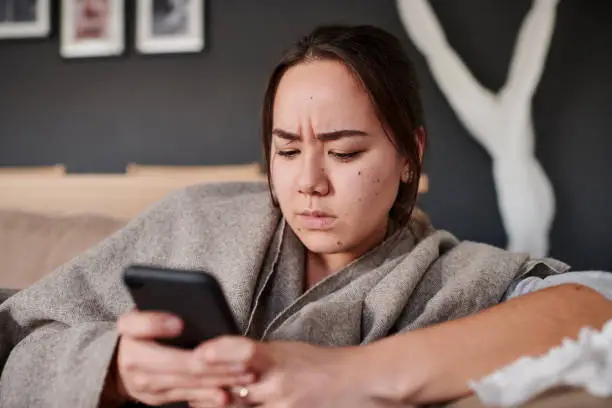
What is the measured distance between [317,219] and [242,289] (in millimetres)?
166

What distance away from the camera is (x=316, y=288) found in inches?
40.5

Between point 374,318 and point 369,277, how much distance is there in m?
0.10

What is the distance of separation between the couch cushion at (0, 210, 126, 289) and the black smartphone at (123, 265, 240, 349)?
0.89m

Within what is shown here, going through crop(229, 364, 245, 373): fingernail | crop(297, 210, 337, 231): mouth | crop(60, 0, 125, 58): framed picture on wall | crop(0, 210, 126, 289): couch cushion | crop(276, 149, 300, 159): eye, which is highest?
crop(60, 0, 125, 58): framed picture on wall

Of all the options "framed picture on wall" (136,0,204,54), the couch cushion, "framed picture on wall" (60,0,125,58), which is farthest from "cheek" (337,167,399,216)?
"framed picture on wall" (60,0,125,58)

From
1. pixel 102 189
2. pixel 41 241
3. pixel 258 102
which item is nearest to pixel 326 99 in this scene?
pixel 41 241

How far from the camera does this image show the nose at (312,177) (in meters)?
0.98

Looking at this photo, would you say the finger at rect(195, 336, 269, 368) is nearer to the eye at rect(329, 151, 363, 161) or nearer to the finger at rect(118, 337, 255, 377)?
the finger at rect(118, 337, 255, 377)

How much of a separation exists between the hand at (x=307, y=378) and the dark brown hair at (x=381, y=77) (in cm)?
47

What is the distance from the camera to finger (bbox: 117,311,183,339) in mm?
694

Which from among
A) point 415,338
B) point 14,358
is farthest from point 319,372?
point 14,358

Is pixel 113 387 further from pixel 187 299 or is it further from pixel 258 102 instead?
pixel 258 102

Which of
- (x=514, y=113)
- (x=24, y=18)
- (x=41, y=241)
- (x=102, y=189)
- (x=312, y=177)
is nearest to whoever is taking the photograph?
(x=312, y=177)

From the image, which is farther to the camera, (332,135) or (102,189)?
(102,189)
